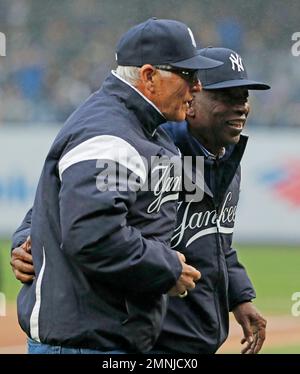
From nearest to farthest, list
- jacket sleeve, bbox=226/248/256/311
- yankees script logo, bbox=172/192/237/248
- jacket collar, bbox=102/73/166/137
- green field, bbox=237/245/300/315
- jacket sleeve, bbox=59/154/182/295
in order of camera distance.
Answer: jacket sleeve, bbox=59/154/182/295, jacket collar, bbox=102/73/166/137, yankees script logo, bbox=172/192/237/248, jacket sleeve, bbox=226/248/256/311, green field, bbox=237/245/300/315

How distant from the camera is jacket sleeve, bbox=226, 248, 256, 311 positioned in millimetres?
4254

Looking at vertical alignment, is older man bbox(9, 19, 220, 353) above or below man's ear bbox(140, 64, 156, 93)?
below

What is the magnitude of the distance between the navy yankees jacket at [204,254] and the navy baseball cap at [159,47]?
2.27 feet

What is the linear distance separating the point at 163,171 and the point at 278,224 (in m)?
9.74

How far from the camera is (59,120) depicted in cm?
1317

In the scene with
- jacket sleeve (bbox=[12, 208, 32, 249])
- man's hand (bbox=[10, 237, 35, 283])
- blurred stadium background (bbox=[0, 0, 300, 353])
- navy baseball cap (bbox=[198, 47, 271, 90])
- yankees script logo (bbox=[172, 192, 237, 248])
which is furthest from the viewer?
blurred stadium background (bbox=[0, 0, 300, 353])

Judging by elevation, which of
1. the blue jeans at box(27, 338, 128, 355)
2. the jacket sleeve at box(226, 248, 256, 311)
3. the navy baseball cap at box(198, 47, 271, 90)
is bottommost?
the jacket sleeve at box(226, 248, 256, 311)

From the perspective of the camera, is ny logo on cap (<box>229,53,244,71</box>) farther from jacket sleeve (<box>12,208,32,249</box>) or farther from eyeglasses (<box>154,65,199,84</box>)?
jacket sleeve (<box>12,208,32,249</box>)

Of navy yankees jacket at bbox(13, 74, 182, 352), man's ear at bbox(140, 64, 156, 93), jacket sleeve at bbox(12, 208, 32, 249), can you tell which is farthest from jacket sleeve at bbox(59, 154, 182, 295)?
jacket sleeve at bbox(12, 208, 32, 249)

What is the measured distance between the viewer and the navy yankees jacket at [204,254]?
3820mm

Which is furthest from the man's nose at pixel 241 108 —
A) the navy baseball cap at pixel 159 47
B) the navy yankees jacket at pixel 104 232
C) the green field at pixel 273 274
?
the green field at pixel 273 274

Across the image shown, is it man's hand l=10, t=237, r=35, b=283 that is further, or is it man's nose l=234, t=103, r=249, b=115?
man's nose l=234, t=103, r=249, b=115
